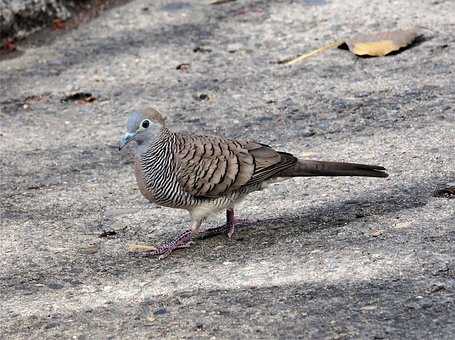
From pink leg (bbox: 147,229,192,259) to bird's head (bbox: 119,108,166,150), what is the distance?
0.57 metres

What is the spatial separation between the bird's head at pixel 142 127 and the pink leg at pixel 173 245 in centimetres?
57

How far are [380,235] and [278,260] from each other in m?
→ 0.56

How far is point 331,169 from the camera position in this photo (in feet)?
18.4

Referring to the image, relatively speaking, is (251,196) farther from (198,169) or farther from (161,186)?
(161,186)

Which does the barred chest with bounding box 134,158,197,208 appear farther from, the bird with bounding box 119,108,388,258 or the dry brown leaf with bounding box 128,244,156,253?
the dry brown leaf with bounding box 128,244,156,253

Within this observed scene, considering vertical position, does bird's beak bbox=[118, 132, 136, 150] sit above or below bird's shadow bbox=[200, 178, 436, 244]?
above

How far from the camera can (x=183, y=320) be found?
4559 mm

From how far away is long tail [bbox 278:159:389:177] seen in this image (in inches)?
221

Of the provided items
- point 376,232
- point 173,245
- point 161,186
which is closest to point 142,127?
point 161,186

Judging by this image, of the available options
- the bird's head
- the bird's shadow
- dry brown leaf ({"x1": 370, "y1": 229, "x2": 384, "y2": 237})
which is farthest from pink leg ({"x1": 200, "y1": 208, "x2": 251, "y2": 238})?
dry brown leaf ({"x1": 370, "y1": 229, "x2": 384, "y2": 237})

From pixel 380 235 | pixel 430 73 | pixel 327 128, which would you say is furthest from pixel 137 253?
pixel 430 73

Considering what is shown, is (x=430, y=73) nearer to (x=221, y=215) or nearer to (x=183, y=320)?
(x=221, y=215)

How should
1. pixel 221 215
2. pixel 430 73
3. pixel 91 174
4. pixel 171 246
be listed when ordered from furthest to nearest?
pixel 430 73 < pixel 91 174 < pixel 221 215 < pixel 171 246

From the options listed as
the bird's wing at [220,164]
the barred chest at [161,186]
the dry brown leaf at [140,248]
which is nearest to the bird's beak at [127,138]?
the barred chest at [161,186]
